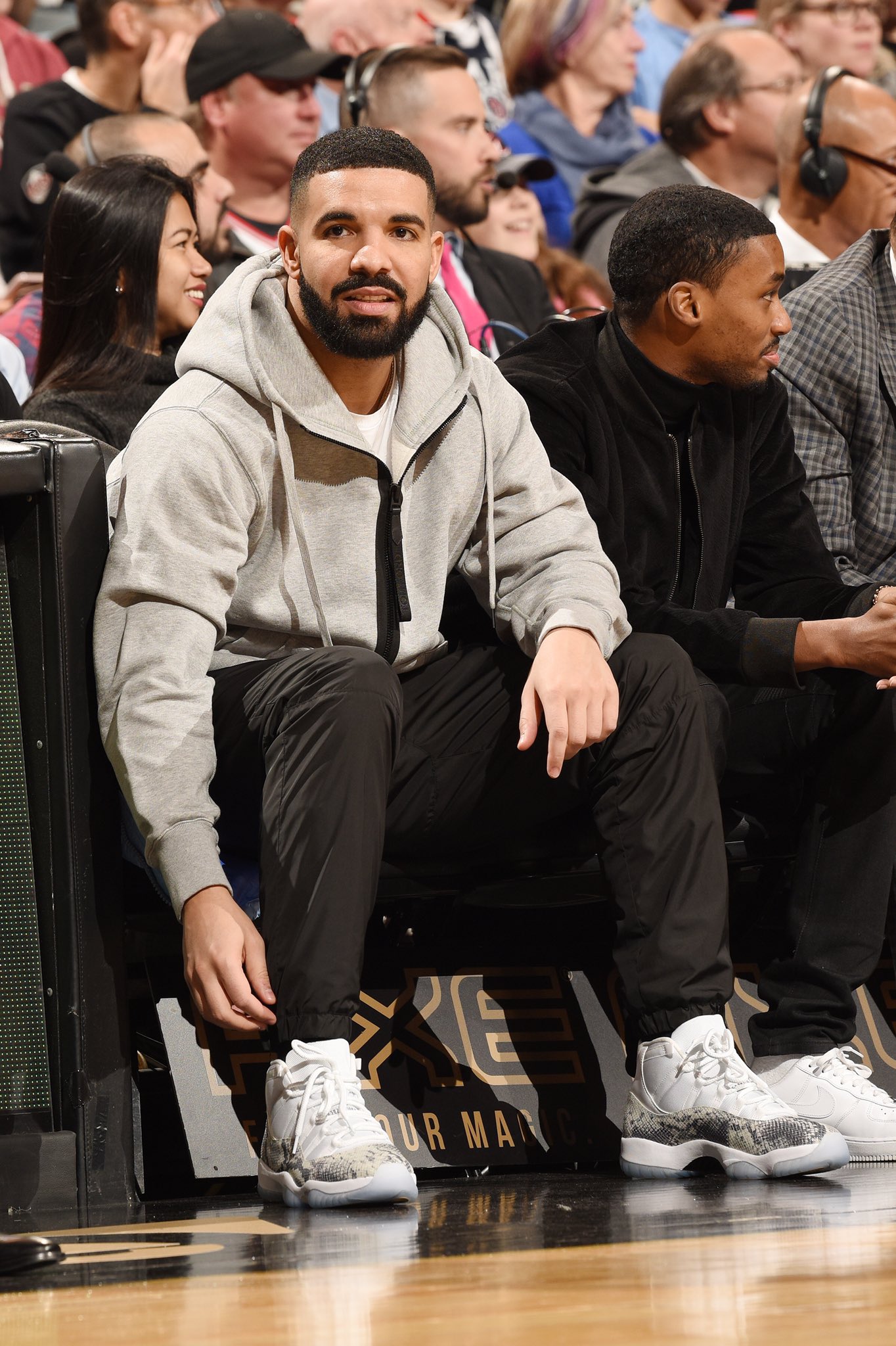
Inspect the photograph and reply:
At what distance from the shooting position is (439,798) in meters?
2.07

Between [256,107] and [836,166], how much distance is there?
1485mm

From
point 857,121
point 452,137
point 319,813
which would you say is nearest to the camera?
point 319,813

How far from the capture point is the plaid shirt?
2809 mm

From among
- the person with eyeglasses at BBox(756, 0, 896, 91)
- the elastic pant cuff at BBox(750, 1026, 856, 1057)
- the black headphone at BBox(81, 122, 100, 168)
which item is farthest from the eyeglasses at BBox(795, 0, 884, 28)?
the elastic pant cuff at BBox(750, 1026, 856, 1057)

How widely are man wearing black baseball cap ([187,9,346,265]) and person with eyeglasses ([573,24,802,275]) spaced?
97 cm

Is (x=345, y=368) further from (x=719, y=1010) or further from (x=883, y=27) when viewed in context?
(x=883, y=27)

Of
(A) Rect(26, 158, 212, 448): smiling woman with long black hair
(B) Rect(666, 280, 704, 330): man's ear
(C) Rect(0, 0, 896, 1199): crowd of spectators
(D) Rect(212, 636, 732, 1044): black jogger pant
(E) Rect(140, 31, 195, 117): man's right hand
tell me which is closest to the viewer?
(D) Rect(212, 636, 732, 1044): black jogger pant

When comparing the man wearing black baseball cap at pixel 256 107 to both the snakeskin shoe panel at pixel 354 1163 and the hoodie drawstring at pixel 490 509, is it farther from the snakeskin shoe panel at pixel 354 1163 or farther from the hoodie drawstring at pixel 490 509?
the snakeskin shoe panel at pixel 354 1163

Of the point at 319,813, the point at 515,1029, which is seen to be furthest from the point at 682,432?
the point at 319,813

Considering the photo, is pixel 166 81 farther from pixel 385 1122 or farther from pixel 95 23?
pixel 385 1122

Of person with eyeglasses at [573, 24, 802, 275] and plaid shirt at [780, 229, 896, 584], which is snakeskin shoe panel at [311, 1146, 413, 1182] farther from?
person with eyeglasses at [573, 24, 802, 275]

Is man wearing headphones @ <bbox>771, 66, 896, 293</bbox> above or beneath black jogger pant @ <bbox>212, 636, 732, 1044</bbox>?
above

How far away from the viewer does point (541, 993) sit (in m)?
2.25

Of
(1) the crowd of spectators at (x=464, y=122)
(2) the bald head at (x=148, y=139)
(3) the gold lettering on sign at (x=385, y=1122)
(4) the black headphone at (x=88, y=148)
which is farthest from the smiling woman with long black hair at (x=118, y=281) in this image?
(3) the gold lettering on sign at (x=385, y=1122)
